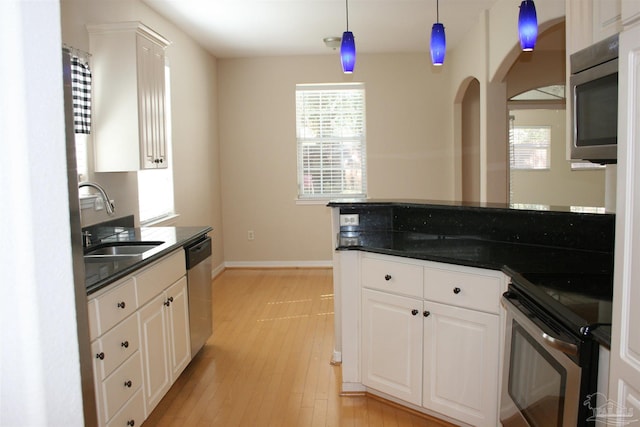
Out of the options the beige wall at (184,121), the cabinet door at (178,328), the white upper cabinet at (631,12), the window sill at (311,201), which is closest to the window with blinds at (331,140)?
the window sill at (311,201)

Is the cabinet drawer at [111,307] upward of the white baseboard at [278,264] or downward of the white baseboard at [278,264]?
upward

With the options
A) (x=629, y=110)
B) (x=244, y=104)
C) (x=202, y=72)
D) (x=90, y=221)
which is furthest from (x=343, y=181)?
(x=629, y=110)

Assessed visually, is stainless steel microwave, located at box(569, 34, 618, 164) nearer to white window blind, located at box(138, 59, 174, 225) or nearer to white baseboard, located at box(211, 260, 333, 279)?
white window blind, located at box(138, 59, 174, 225)

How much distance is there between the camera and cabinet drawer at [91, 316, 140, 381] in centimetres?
218

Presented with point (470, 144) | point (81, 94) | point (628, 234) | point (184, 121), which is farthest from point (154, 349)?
point (470, 144)

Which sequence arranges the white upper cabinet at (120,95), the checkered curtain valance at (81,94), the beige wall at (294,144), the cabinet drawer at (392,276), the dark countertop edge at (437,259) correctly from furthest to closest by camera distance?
the beige wall at (294,144)
the white upper cabinet at (120,95)
the checkered curtain valance at (81,94)
the cabinet drawer at (392,276)
the dark countertop edge at (437,259)

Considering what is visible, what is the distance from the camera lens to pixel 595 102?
1.95 metres

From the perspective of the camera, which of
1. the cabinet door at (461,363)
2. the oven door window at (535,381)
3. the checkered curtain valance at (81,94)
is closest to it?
the oven door window at (535,381)

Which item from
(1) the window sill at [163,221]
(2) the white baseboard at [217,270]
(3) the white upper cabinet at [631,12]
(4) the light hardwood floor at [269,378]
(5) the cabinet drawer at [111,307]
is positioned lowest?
(4) the light hardwood floor at [269,378]

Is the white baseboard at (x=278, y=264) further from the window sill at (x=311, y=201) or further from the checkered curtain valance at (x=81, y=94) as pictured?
the checkered curtain valance at (x=81, y=94)

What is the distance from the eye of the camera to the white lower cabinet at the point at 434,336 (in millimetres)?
2391

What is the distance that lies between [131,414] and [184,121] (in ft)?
11.4

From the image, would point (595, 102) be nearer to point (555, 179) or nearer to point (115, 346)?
point (115, 346)

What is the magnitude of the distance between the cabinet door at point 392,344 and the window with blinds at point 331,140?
12.9 ft
